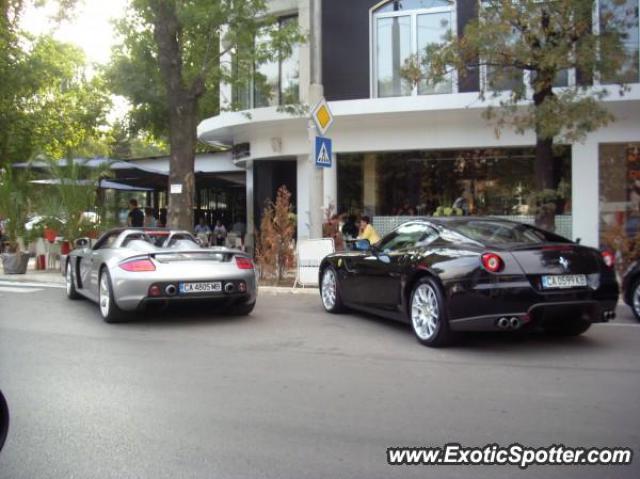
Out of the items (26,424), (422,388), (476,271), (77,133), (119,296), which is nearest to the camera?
(26,424)

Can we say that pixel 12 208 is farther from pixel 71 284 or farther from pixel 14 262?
pixel 71 284

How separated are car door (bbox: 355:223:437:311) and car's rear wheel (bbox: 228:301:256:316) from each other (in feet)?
5.18

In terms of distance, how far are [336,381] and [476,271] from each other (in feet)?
5.95

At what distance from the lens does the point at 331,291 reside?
933cm

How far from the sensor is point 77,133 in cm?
3547

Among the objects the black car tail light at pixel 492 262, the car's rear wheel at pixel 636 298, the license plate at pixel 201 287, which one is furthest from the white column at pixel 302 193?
the black car tail light at pixel 492 262

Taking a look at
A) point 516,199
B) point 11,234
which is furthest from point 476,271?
point 11,234

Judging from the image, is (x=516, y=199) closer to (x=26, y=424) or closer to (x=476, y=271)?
(x=476, y=271)

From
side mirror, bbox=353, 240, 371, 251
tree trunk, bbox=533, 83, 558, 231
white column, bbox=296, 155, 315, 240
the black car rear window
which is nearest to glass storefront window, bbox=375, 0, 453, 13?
white column, bbox=296, 155, 315, 240

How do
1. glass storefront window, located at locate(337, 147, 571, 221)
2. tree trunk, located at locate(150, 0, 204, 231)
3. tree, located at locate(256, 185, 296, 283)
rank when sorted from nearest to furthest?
tree, located at locate(256, 185, 296, 283) < tree trunk, located at locate(150, 0, 204, 231) < glass storefront window, located at locate(337, 147, 571, 221)

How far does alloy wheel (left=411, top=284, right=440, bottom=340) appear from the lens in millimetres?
6758

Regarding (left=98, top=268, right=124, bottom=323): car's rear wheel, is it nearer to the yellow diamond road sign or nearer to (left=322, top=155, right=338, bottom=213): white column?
the yellow diamond road sign

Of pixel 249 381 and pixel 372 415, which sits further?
pixel 249 381

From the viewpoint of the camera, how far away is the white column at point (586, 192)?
631 inches
